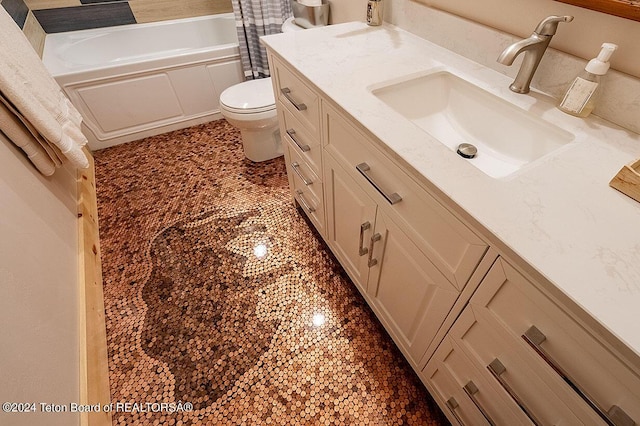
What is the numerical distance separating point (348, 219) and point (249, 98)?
105 centimetres

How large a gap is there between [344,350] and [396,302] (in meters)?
0.36

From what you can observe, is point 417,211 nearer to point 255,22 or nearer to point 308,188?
point 308,188

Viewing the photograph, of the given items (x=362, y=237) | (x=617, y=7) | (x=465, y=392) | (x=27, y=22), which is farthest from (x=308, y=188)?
(x=27, y=22)

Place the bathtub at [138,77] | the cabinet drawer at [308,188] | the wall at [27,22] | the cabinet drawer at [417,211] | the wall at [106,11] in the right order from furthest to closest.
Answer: the wall at [106,11]
the bathtub at [138,77]
the wall at [27,22]
the cabinet drawer at [308,188]
the cabinet drawer at [417,211]

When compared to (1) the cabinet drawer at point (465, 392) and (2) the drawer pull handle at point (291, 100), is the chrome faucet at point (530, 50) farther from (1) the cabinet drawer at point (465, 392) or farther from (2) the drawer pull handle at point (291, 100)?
(1) the cabinet drawer at point (465, 392)

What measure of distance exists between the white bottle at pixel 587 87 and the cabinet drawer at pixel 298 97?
635mm

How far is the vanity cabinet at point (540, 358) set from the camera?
1.38 ft

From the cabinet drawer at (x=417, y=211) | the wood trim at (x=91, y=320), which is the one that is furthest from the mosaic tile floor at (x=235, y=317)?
the cabinet drawer at (x=417, y=211)

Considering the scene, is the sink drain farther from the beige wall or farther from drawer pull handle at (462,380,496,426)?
drawer pull handle at (462,380,496,426)

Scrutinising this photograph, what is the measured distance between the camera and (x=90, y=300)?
1216mm

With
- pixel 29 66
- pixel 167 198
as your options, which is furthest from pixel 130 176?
pixel 29 66

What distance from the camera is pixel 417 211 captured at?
66 centimetres

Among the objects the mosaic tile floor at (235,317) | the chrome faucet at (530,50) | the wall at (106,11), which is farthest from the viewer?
the wall at (106,11)

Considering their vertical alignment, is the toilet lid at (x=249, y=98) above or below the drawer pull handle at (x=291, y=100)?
below
